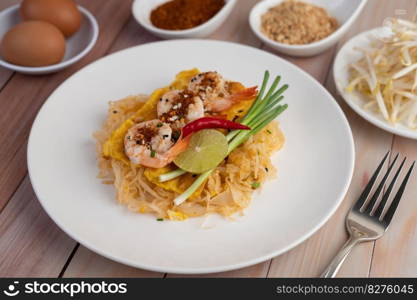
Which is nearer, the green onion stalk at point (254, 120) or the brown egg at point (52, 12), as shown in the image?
the green onion stalk at point (254, 120)

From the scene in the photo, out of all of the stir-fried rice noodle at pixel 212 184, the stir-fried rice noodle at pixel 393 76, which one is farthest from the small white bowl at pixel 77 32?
the stir-fried rice noodle at pixel 393 76

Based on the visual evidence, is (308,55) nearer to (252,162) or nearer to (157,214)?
(252,162)

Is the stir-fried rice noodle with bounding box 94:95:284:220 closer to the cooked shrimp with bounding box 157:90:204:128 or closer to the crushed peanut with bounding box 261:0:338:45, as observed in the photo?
the cooked shrimp with bounding box 157:90:204:128

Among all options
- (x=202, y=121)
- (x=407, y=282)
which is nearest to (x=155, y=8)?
(x=202, y=121)

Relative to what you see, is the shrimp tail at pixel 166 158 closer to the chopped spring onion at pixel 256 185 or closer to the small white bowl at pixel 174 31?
the chopped spring onion at pixel 256 185

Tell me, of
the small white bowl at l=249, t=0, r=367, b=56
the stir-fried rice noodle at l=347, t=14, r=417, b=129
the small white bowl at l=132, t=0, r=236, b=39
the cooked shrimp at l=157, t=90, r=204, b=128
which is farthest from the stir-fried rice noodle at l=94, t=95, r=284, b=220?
the small white bowl at l=132, t=0, r=236, b=39

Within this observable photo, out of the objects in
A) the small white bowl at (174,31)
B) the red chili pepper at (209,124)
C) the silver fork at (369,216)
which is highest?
the red chili pepper at (209,124)

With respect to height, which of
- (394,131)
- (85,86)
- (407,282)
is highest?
(85,86)
